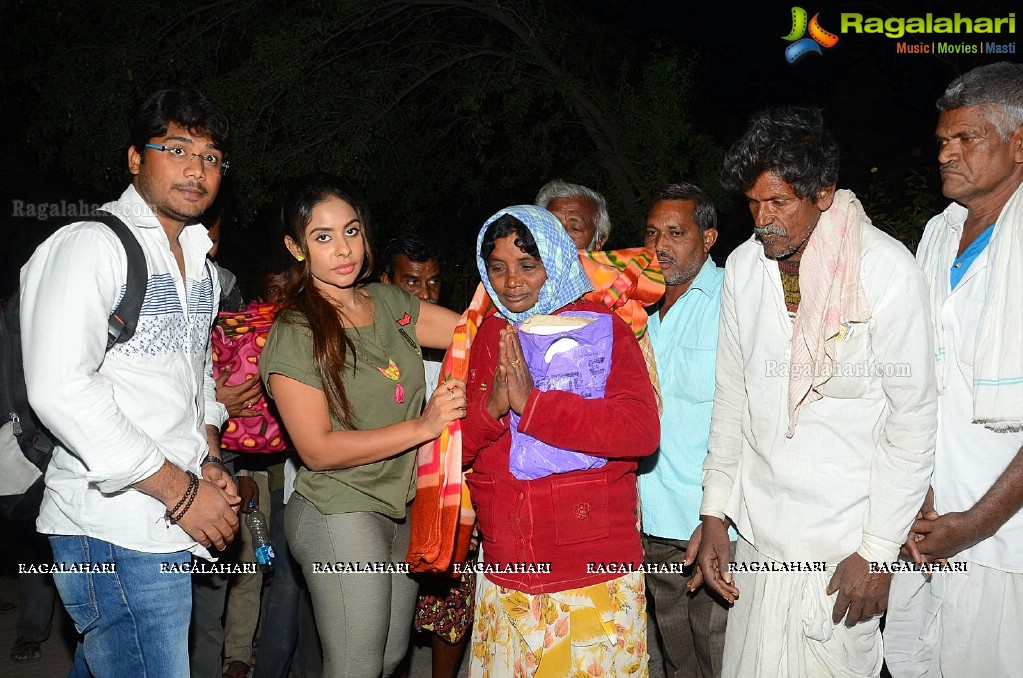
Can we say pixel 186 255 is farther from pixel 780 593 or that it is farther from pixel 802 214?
pixel 780 593

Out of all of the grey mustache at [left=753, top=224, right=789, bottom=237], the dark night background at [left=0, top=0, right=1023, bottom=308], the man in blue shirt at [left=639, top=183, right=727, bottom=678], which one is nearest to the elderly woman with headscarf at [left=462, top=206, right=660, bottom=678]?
the grey mustache at [left=753, top=224, right=789, bottom=237]

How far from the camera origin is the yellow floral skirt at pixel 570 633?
2.82 m

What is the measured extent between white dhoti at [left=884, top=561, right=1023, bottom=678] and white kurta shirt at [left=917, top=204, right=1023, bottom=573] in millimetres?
96

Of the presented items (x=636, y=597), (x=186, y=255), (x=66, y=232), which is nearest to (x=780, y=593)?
(x=636, y=597)

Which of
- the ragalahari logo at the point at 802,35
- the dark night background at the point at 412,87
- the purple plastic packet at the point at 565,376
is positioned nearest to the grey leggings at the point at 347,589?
the purple plastic packet at the point at 565,376

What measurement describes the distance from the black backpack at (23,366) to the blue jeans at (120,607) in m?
0.30

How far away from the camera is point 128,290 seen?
251 cm

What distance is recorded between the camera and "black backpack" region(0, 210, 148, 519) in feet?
8.23

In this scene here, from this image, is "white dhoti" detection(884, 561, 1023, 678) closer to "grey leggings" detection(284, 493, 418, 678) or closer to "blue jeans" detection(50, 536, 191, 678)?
"grey leggings" detection(284, 493, 418, 678)

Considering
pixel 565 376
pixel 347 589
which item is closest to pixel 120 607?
pixel 347 589

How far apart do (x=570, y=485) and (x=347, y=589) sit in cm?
88

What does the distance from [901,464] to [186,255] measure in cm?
248

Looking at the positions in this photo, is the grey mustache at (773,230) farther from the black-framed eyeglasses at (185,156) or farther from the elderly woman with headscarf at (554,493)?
the black-framed eyeglasses at (185,156)

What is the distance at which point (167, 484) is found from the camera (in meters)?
2.53
